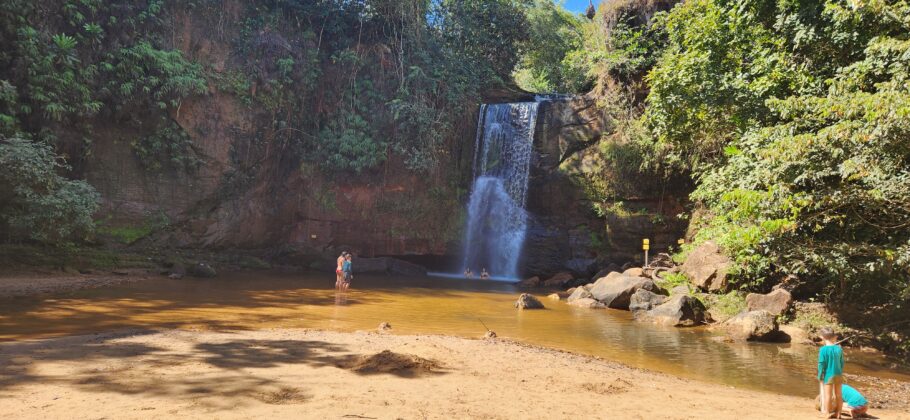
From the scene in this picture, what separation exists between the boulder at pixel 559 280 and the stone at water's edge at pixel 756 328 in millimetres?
10171

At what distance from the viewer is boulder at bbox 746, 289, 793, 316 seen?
460 inches

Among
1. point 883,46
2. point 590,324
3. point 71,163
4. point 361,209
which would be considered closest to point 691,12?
point 883,46

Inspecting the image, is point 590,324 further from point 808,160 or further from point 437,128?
point 437,128

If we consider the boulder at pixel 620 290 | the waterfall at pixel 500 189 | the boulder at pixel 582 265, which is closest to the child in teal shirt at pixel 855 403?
the boulder at pixel 620 290

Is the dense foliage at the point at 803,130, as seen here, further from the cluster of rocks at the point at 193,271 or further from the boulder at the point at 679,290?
the cluster of rocks at the point at 193,271

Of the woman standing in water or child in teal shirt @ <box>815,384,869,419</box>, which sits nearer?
child in teal shirt @ <box>815,384,869,419</box>

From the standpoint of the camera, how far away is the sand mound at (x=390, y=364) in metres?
6.32

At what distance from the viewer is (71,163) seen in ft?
61.4

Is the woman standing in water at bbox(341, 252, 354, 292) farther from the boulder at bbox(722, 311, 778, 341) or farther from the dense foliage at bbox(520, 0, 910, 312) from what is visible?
the boulder at bbox(722, 311, 778, 341)

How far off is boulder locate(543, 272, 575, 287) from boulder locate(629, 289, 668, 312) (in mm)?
6587

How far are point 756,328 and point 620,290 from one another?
184 inches

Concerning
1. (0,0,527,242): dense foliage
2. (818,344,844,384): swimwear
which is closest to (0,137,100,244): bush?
(0,0,527,242): dense foliage

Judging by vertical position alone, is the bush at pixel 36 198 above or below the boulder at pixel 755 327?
above

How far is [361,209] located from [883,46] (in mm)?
19921
